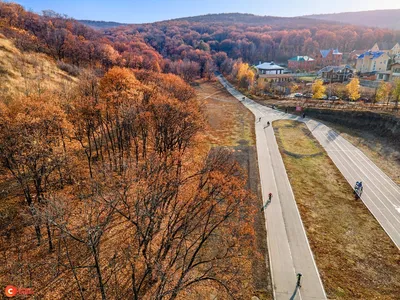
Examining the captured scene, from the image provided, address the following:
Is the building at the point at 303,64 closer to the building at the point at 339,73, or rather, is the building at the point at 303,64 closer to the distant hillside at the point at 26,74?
the building at the point at 339,73

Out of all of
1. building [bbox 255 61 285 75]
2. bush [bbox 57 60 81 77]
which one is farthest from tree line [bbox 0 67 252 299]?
building [bbox 255 61 285 75]

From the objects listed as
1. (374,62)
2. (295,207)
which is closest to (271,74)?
(374,62)

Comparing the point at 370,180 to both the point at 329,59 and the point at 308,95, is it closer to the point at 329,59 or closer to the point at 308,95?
the point at 308,95

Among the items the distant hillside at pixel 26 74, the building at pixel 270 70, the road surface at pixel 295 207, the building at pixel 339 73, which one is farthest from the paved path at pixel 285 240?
the building at pixel 270 70

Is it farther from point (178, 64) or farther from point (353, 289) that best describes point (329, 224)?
point (178, 64)

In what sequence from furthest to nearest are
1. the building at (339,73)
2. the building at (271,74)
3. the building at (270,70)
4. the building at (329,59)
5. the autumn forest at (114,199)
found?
the building at (329,59) < the building at (270,70) < the building at (271,74) < the building at (339,73) < the autumn forest at (114,199)
